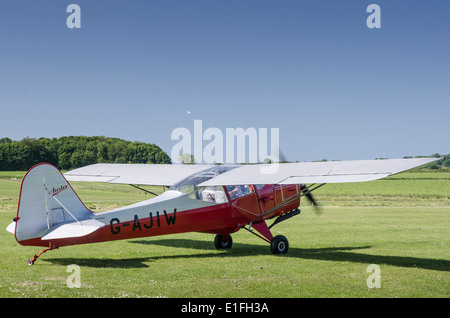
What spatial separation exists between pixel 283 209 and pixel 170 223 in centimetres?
336

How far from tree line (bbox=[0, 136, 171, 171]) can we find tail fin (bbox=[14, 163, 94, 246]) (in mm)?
74312

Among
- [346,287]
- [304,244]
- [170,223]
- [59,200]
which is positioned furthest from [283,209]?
[59,200]

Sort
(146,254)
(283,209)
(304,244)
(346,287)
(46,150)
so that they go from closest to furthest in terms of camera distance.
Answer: (346,287) → (146,254) → (283,209) → (304,244) → (46,150)

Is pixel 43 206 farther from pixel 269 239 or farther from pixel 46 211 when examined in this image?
pixel 269 239

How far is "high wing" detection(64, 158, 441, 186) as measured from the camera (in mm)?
9316

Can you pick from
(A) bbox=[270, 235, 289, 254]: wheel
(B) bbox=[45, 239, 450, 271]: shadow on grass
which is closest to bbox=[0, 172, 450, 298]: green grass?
(B) bbox=[45, 239, 450, 271]: shadow on grass

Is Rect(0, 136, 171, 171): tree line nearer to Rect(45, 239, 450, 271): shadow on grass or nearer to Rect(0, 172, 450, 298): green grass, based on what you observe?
Rect(0, 172, 450, 298): green grass

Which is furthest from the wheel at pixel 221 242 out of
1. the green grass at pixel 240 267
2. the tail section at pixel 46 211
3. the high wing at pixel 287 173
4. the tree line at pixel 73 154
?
the tree line at pixel 73 154

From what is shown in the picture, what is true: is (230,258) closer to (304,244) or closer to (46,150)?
(304,244)

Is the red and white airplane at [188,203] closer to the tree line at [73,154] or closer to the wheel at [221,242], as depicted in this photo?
the wheel at [221,242]

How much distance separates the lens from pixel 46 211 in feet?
29.3


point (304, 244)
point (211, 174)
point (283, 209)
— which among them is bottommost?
point (304, 244)

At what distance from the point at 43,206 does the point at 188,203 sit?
317cm
